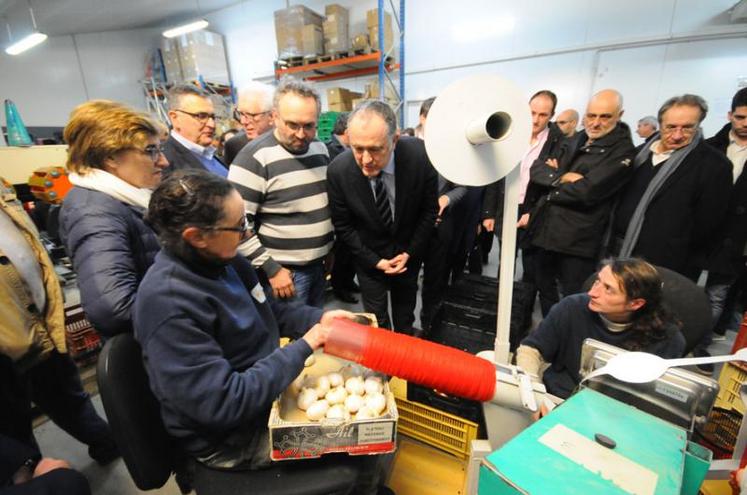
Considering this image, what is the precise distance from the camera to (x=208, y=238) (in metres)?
0.79

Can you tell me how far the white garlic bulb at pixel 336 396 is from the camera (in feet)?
2.97

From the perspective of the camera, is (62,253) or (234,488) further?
(62,253)

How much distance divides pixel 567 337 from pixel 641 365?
0.62 metres

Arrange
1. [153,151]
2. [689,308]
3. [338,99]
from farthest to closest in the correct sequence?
[338,99], [689,308], [153,151]

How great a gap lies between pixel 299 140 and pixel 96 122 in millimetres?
684

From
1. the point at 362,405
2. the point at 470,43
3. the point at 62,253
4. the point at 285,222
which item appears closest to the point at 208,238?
the point at 362,405

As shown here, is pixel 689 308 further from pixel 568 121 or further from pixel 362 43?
pixel 362 43

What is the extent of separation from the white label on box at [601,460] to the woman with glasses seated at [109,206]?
3.58 ft

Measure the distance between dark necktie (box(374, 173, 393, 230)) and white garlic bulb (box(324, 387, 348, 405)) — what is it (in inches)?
34.0

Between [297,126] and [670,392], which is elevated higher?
[297,126]

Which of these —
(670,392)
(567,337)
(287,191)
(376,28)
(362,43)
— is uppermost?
(376,28)

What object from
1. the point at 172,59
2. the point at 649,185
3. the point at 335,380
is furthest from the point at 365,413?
the point at 172,59

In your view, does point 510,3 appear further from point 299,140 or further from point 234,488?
point 234,488

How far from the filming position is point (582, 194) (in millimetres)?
1830
